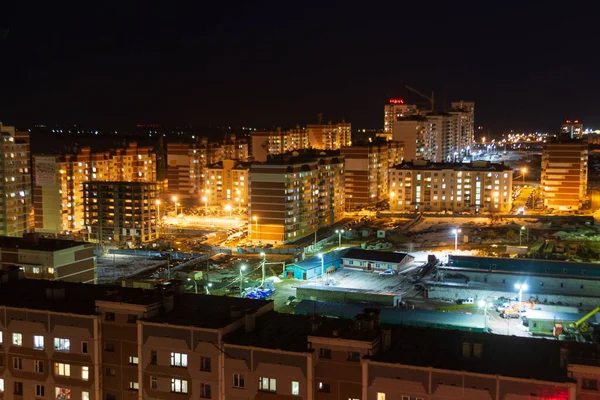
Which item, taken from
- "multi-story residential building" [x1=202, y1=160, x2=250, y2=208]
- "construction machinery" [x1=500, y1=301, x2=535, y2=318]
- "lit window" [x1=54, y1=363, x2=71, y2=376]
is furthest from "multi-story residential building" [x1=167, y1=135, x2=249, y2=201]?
"lit window" [x1=54, y1=363, x2=71, y2=376]

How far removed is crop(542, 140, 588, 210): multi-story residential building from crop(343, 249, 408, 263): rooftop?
51.3 ft

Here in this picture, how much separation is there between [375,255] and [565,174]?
16.5 meters

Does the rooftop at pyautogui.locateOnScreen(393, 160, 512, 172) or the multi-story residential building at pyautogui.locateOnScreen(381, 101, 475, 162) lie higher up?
the multi-story residential building at pyautogui.locateOnScreen(381, 101, 475, 162)

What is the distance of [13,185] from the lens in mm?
27328

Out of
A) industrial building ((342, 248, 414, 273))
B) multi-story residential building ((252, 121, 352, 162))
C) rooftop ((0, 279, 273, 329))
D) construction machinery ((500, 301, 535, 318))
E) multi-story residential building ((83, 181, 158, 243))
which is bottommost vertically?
construction machinery ((500, 301, 535, 318))

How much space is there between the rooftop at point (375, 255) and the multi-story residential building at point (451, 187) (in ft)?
43.2

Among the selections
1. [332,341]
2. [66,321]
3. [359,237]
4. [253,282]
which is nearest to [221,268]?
[253,282]

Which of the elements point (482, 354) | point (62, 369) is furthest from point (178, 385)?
point (482, 354)

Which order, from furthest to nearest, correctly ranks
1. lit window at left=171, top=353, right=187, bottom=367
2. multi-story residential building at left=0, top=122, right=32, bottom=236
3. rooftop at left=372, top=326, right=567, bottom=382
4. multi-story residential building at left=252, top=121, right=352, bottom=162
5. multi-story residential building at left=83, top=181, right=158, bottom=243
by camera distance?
1. multi-story residential building at left=252, top=121, right=352, bottom=162
2. multi-story residential building at left=83, top=181, right=158, bottom=243
3. multi-story residential building at left=0, top=122, right=32, bottom=236
4. lit window at left=171, top=353, right=187, bottom=367
5. rooftop at left=372, top=326, right=567, bottom=382

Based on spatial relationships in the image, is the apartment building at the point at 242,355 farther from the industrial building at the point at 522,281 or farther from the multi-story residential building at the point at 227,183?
the multi-story residential building at the point at 227,183

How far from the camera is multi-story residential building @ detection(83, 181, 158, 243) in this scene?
27.0m

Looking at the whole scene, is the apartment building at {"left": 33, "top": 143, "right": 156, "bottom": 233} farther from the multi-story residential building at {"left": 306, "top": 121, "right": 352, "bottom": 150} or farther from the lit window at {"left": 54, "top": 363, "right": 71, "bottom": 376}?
the multi-story residential building at {"left": 306, "top": 121, "right": 352, "bottom": 150}

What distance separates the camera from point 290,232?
27031 mm

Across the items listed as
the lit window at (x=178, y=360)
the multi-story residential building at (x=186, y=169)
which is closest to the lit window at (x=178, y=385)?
the lit window at (x=178, y=360)
